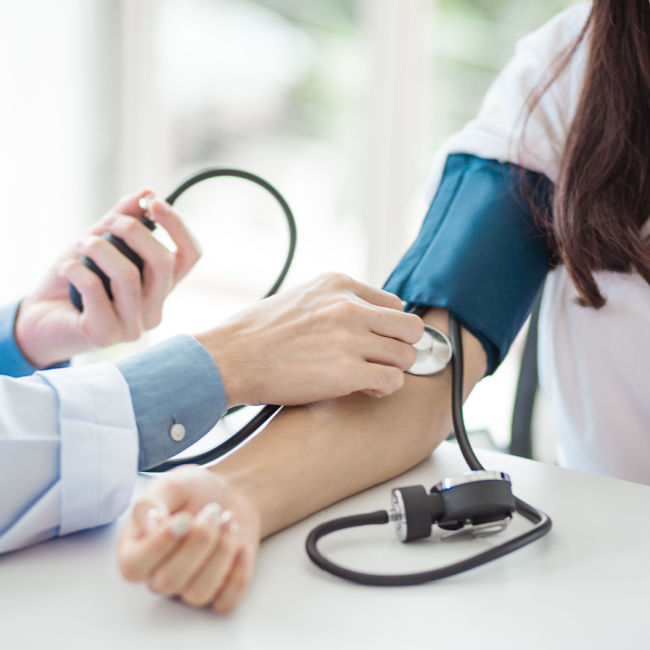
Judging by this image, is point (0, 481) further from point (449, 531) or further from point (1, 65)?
point (1, 65)

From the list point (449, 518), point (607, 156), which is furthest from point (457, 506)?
point (607, 156)

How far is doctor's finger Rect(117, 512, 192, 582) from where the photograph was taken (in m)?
0.42

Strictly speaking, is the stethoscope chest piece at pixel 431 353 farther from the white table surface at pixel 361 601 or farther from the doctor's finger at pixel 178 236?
the doctor's finger at pixel 178 236

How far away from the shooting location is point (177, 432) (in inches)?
24.1

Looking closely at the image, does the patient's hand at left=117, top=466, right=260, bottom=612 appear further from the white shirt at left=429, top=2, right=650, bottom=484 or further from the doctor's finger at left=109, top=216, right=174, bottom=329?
the white shirt at left=429, top=2, right=650, bottom=484

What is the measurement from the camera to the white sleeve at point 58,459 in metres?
0.51

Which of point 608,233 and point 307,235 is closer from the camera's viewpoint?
point 608,233

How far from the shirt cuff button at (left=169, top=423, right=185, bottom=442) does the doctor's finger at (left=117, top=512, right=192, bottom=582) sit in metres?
0.18

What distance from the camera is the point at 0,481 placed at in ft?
1.68

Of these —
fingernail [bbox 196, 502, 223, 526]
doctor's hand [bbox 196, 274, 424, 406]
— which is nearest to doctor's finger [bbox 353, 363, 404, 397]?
doctor's hand [bbox 196, 274, 424, 406]

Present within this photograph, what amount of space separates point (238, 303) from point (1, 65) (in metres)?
1.18

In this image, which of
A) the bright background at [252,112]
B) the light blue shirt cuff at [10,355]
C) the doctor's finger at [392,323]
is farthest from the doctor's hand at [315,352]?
the bright background at [252,112]

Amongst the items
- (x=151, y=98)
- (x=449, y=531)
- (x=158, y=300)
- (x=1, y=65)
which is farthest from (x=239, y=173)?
(x=151, y=98)

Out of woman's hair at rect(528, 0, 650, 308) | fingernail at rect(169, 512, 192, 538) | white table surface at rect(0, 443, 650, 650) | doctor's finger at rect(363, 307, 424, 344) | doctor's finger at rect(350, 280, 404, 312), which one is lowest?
white table surface at rect(0, 443, 650, 650)
